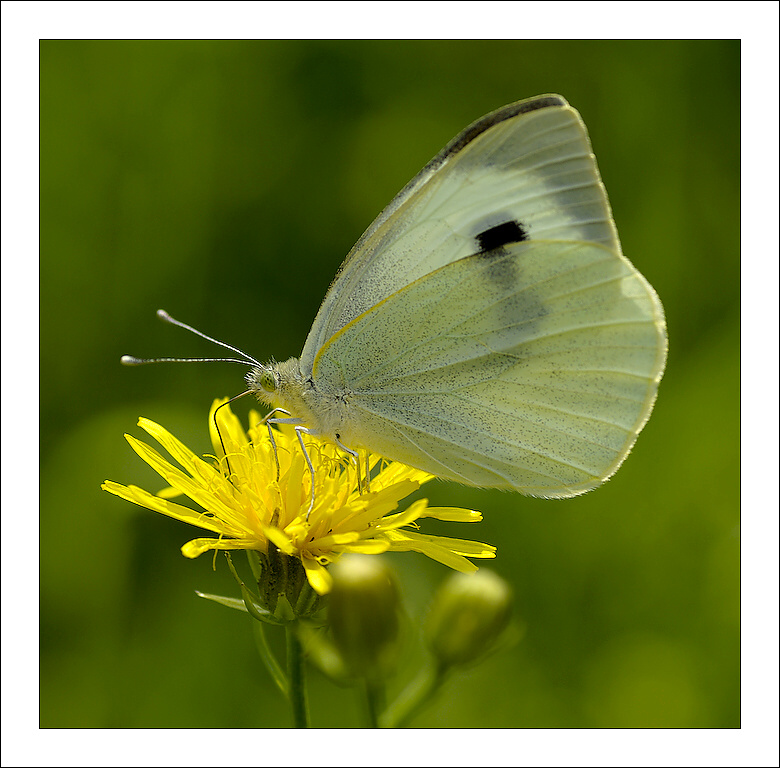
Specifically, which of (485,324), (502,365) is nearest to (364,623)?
(502,365)

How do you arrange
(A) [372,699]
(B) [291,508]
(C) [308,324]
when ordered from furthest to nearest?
(C) [308,324] → (B) [291,508] → (A) [372,699]

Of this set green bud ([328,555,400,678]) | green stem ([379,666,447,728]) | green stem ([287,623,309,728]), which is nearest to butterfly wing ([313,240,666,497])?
green bud ([328,555,400,678])

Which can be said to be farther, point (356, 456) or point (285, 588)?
point (356, 456)

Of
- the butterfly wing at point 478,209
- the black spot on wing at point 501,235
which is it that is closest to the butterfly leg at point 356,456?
the butterfly wing at point 478,209

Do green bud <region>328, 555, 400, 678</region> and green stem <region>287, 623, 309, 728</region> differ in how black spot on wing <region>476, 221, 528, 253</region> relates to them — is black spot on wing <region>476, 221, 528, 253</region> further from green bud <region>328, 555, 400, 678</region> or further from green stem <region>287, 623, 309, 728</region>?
green stem <region>287, 623, 309, 728</region>

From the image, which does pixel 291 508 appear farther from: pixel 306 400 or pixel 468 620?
pixel 468 620

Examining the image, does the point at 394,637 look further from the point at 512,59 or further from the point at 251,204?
the point at 512,59
